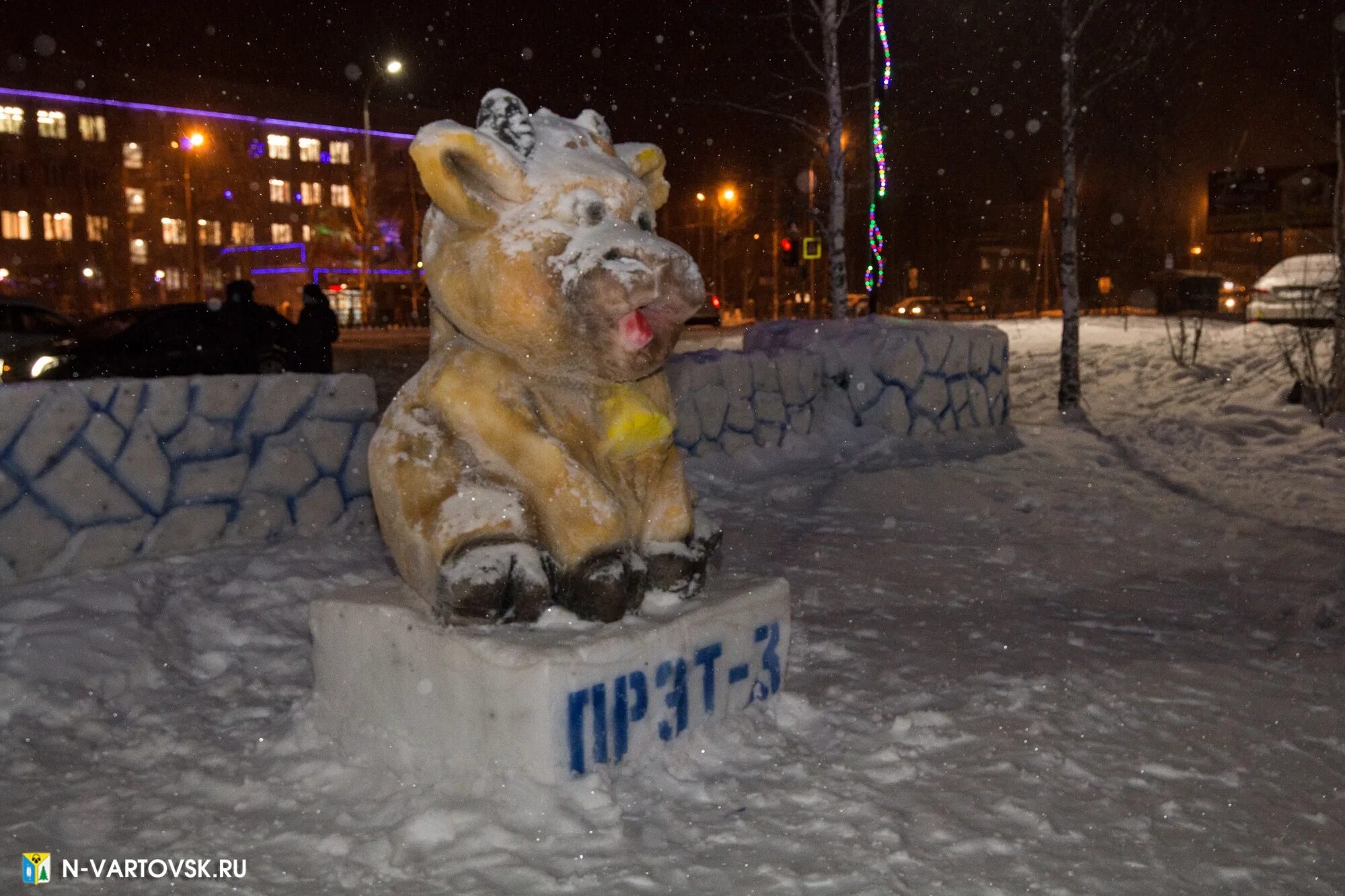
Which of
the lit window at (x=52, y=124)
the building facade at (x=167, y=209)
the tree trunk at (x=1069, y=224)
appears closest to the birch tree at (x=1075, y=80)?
the tree trunk at (x=1069, y=224)

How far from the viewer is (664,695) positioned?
3248mm

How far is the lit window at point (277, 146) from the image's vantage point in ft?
174

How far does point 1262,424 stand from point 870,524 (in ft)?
19.4

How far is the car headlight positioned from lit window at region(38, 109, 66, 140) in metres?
41.1

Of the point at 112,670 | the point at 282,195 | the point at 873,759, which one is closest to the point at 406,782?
the point at 873,759

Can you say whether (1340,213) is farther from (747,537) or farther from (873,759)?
(873,759)

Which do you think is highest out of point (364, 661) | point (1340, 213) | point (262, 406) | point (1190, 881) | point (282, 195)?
point (282, 195)

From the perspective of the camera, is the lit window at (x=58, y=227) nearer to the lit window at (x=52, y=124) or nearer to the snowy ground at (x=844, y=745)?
the lit window at (x=52, y=124)

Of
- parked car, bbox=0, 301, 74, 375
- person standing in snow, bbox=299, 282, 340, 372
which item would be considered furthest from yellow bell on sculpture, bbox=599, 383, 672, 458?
parked car, bbox=0, 301, 74, 375

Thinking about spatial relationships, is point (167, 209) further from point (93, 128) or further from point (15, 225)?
point (15, 225)

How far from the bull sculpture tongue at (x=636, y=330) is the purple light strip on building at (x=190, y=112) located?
51.1m

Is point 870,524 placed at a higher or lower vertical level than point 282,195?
lower

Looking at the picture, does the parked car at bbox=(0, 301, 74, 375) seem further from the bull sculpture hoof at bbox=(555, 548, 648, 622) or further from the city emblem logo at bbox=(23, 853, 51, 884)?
the bull sculpture hoof at bbox=(555, 548, 648, 622)

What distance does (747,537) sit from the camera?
662cm
